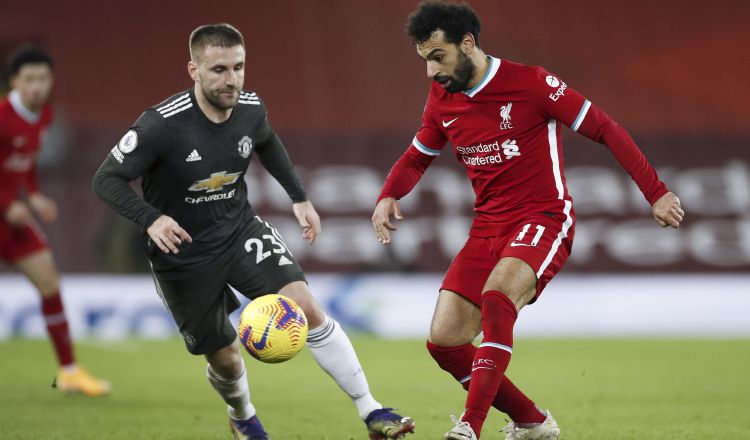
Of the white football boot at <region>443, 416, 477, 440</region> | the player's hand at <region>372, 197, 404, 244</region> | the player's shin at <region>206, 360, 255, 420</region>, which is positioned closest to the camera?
the white football boot at <region>443, 416, 477, 440</region>

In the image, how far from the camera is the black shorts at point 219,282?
602 centimetres

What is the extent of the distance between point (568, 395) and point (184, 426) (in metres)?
3.18

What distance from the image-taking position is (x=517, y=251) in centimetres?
568

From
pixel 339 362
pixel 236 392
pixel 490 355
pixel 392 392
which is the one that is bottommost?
pixel 392 392

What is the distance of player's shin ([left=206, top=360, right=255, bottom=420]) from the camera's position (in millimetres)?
6297

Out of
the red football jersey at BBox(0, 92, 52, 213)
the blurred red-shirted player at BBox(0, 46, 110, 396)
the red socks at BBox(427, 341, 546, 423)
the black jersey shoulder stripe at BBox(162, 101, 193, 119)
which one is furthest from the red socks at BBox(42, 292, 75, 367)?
the red socks at BBox(427, 341, 546, 423)

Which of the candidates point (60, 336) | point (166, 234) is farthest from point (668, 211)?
point (60, 336)

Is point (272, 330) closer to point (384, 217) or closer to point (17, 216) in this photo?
point (384, 217)

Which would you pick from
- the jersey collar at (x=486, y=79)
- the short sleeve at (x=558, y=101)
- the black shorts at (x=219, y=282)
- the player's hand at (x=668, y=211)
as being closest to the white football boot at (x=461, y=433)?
the black shorts at (x=219, y=282)

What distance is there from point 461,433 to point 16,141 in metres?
5.68

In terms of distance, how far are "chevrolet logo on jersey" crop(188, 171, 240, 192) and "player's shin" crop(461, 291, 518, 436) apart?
156 cm

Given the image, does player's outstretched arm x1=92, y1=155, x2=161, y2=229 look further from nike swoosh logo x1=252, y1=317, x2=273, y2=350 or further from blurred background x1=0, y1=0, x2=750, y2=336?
blurred background x1=0, y1=0, x2=750, y2=336

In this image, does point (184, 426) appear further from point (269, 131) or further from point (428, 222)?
point (428, 222)

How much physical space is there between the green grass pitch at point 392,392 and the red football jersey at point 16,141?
1.70 m
